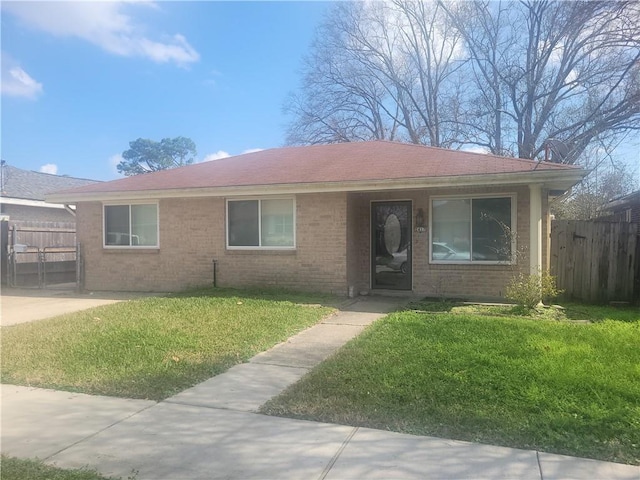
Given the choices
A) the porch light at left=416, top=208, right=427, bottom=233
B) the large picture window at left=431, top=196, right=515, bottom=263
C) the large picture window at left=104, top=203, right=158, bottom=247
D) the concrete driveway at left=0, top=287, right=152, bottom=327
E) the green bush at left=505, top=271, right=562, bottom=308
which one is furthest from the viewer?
the large picture window at left=104, top=203, right=158, bottom=247

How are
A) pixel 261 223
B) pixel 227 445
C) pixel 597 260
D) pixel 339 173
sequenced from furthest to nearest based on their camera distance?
pixel 261 223 < pixel 339 173 < pixel 597 260 < pixel 227 445

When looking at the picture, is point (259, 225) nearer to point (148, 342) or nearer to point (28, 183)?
point (148, 342)

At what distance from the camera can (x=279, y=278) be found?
1119cm

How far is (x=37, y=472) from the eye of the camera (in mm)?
3180

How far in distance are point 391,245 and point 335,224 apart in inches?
62.2

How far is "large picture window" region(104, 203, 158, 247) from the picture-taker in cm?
1248

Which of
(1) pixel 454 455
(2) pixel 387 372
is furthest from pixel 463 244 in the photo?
(1) pixel 454 455

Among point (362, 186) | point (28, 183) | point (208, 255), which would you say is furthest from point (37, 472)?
point (28, 183)

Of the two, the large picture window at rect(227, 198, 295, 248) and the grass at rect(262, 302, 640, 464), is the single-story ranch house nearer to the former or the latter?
the large picture window at rect(227, 198, 295, 248)

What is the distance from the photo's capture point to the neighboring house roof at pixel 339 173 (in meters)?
9.16

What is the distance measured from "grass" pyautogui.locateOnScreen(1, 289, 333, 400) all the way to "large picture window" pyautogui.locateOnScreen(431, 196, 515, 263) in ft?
10.8

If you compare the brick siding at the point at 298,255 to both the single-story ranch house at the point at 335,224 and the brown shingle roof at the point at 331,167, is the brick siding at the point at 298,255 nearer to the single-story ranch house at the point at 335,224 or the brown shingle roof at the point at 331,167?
the single-story ranch house at the point at 335,224

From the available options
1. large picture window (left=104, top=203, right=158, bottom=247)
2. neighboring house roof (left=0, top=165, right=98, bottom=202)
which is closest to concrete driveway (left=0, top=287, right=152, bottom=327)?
large picture window (left=104, top=203, right=158, bottom=247)

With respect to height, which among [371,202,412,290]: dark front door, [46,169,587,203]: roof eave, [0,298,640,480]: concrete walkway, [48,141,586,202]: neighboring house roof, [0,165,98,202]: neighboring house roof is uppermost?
[0,165,98,202]: neighboring house roof
